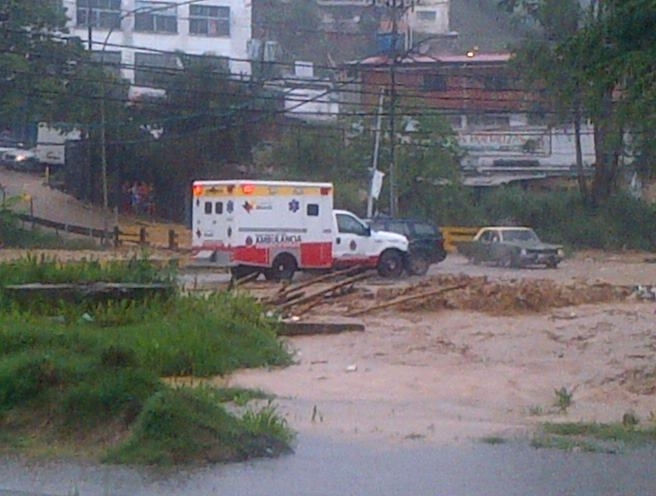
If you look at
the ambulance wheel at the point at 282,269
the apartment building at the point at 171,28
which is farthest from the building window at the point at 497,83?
the ambulance wheel at the point at 282,269

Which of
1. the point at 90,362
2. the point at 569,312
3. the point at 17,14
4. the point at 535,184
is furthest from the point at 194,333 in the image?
the point at 535,184

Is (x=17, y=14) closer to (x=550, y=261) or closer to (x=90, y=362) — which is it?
(x=550, y=261)

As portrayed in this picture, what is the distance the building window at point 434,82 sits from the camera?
73250 millimetres

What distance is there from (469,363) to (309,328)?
364cm

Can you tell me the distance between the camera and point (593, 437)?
535 inches

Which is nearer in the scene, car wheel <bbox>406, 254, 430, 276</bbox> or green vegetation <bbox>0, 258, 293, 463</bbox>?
green vegetation <bbox>0, 258, 293, 463</bbox>

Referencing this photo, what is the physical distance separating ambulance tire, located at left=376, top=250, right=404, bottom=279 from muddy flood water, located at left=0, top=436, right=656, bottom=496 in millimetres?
28508

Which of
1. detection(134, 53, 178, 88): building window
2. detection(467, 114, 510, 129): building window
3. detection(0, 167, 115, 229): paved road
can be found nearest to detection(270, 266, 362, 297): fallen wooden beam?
detection(0, 167, 115, 229): paved road

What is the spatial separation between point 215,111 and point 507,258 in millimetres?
17342

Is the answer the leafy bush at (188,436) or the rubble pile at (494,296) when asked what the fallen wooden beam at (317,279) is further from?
the leafy bush at (188,436)

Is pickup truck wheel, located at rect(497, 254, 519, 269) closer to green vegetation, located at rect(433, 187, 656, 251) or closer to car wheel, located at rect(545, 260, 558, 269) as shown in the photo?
car wheel, located at rect(545, 260, 558, 269)

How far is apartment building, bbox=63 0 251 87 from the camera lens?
251 ft

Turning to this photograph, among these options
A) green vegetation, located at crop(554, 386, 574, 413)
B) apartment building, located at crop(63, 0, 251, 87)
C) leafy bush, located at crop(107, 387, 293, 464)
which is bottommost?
green vegetation, located at crop(554, 386, 574, 413)

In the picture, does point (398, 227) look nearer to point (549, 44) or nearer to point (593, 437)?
point (549, 44)
